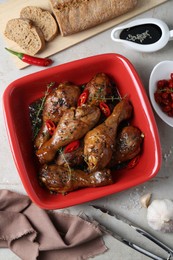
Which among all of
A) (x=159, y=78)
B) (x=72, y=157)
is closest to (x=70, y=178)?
(x=72, y=157)

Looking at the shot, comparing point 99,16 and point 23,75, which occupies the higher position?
point 99,16

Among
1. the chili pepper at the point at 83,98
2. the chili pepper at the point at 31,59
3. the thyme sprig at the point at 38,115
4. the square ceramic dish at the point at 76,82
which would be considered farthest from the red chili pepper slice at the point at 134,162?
the chili pepper at the point at 31,59

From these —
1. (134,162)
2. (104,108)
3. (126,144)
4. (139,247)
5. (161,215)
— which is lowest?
(139,247)

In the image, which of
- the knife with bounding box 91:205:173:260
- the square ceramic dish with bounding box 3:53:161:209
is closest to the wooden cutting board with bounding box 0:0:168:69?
the square ceramic dish with bounding box 3:53:161:209

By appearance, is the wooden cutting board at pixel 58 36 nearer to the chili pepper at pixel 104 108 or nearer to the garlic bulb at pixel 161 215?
the chili pepper at pixel 104 108

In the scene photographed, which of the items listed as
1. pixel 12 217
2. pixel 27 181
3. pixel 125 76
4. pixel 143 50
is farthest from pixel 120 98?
pixel 12 217

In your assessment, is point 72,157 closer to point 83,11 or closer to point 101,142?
point 101,142

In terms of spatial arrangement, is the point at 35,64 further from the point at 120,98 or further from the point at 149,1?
the point at 149,1
